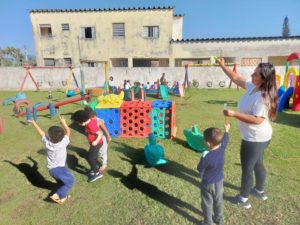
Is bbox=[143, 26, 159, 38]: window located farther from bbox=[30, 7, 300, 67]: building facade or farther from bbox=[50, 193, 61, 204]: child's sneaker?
bbox=[50, 193, 61, 204]: child's sneaker

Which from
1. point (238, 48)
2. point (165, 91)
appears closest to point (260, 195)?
point (165, 91)

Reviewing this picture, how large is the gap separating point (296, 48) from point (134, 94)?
16.9 meters

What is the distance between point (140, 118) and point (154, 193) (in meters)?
2.79

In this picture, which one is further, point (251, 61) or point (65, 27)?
point (65, 27)

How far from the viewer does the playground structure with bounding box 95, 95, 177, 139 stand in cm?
603

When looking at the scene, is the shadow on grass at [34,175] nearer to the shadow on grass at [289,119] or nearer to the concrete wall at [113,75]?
the shadow on grass at [289,119]

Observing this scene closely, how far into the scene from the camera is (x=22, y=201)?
359 centimetres

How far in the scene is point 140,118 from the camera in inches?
245

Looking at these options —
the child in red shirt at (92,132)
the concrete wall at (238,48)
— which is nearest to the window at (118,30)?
the concrete wall at (238,48)

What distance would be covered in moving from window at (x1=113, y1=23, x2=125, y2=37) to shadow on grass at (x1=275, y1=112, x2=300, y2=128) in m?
18.1

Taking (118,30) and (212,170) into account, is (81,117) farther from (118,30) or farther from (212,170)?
(118,30)

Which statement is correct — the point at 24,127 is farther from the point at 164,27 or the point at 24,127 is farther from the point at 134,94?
the point at 164,27

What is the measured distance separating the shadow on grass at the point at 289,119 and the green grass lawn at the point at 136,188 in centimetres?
141

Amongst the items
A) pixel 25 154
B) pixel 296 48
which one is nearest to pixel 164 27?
pixel 296 48
